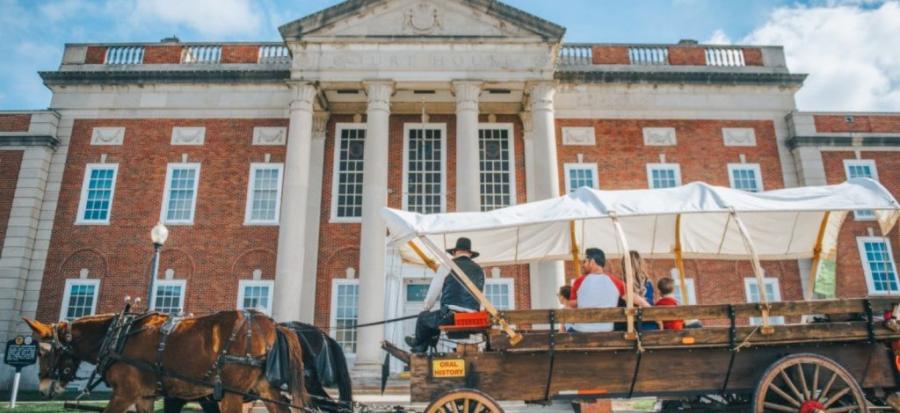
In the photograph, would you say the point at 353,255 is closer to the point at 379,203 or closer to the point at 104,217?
the point at 379,203

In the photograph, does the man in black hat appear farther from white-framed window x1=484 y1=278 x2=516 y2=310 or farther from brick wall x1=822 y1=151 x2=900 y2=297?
brick wall x1=822 y1=151 x2=900 y2=297

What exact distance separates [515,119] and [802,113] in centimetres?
1076

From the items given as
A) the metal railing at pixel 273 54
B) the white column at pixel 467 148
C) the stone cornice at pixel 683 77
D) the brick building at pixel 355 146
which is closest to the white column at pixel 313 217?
the brick building at pixel 355 146

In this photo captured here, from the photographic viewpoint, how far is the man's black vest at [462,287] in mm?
7055

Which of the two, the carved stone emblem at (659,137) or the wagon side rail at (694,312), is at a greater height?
the carved stone emblem at (659,137)

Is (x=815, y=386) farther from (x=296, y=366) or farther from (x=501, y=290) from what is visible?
(x=501, y=290)

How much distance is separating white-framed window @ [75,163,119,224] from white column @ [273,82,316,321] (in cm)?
764

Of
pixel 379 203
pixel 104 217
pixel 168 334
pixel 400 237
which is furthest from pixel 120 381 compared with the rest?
pixel 104 217

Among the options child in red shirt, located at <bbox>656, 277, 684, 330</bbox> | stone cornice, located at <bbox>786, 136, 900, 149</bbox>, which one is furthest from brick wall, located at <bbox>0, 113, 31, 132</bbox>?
stone cornice, located at <bbox>786, 136, 900, 149</bbox>

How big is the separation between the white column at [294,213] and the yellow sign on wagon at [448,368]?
11.1 meters

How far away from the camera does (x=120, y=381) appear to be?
6.77m

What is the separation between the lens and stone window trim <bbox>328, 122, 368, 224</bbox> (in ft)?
66.0

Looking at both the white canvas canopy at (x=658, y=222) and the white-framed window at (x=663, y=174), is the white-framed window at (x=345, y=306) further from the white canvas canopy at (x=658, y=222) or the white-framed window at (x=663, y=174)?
the white-framed window at (x=663, y=174)

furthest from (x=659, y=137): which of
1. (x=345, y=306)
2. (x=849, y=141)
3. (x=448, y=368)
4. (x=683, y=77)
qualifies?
(x=448, y=368)
